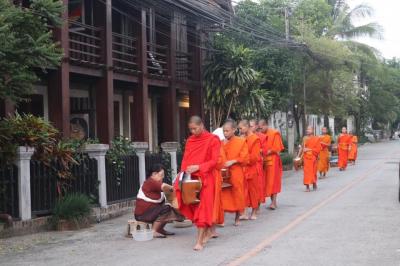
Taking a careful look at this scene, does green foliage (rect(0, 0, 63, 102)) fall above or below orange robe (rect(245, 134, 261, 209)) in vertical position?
above

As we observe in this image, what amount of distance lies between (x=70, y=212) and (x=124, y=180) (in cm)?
306

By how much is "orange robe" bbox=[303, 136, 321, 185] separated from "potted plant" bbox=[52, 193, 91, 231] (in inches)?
268

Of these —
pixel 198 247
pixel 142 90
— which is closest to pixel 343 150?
pixel 142 90

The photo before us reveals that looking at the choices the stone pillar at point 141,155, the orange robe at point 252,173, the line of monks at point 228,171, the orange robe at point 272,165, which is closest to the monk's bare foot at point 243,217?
the line of monks at point 228,171

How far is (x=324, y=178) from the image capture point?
68.5 feet

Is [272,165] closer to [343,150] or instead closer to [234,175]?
[234,175]

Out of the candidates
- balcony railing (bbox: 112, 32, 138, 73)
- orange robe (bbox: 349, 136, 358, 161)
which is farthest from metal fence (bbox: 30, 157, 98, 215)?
orange robe (bbox: 349, 136, 358, 161)

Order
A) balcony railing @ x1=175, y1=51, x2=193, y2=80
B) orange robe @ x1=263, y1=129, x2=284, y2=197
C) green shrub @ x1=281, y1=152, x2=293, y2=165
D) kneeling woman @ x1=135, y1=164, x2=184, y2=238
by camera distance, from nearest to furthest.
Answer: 1. kneeling woman @ x1=135, y1=164, x2=184, y2=238
2. orange robe @ x1=263, y1=129, x2=284, y2=197
3. balcony railing @ x1=175, y1=51, x2=193, y2=80
4. green shrub @ x1=281, y1=152, x2=293, y2=165

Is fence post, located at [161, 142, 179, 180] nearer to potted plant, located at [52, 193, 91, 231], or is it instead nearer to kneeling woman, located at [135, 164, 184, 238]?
potted plant, located at [52, 193, 91, 231]

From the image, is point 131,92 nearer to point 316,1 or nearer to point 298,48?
point 298,48

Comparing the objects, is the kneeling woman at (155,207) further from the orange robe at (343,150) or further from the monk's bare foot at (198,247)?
the orange robe at (343,150)

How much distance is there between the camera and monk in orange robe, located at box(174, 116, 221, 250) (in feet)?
27.7

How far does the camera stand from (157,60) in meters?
20.4

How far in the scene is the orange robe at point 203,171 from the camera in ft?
27.7
